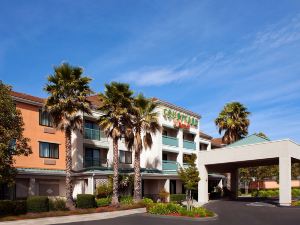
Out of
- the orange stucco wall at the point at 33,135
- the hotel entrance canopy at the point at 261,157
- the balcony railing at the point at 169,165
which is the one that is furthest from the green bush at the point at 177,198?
the orange stucco wall at the point at 33,135

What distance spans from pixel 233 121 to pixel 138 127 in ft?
66.9

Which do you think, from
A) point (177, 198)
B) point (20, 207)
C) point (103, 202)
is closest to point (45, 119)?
point (103, 202)

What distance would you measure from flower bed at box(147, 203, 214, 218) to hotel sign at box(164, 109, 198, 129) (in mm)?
18078

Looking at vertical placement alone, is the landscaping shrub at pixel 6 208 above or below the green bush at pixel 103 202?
above

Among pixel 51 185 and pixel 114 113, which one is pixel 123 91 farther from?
pixel 51 185

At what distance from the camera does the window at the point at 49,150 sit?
36.8 metres

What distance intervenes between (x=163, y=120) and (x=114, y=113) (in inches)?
524

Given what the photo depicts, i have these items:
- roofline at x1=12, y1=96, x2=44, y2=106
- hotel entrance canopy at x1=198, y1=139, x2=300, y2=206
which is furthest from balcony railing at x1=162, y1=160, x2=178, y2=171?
roofline at x1=12, y1=96, x2=44, y2=106

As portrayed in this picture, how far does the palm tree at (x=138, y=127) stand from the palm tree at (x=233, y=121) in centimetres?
1846

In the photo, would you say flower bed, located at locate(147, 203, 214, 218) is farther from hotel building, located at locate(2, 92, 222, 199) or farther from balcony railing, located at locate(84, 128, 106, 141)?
balcony railing, located at locate(84, 128, 106, 141)

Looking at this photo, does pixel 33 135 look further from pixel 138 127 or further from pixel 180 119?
pixel 180 119

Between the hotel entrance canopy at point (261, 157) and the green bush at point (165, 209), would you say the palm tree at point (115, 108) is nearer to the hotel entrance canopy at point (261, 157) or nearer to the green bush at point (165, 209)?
the green bush at point (165, 209)

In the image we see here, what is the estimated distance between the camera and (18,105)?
34500 mm

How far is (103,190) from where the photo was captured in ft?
118
